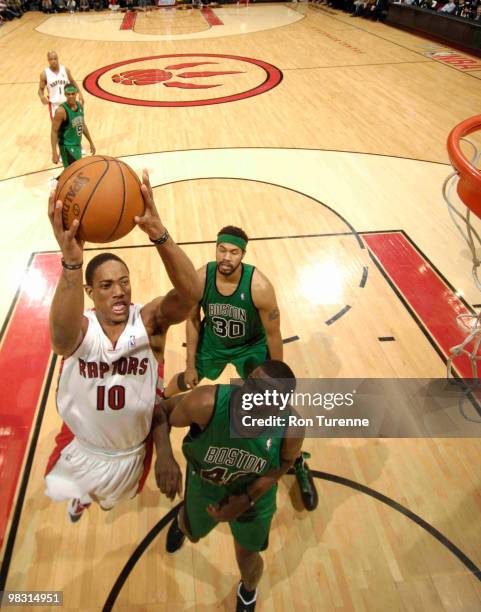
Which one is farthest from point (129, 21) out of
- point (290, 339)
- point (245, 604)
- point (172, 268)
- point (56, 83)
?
point (245, 604)

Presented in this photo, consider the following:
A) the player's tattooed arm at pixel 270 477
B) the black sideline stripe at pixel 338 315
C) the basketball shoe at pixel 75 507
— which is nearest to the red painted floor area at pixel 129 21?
the black sideline stripe at pixel 338 315

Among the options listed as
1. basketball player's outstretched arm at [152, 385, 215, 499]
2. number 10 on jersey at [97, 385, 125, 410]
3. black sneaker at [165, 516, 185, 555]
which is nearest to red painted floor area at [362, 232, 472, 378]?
black sneaker at [165, 516, 185, 555]

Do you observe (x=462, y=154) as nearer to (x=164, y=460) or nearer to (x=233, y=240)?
(x=233, y=240)

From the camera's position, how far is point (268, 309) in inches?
126

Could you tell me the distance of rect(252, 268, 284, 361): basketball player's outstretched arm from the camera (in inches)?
125

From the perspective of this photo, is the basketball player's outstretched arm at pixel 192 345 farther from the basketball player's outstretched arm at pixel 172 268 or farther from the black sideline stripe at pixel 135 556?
the basketball player's outstretched arm at pixel 172 268

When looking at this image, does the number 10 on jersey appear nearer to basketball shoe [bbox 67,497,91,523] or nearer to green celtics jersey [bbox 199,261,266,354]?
basketball shoe [bbox 67,497,91,523]

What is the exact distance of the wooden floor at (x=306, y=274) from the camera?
2693 millimetres

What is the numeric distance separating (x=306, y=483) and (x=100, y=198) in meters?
2.26

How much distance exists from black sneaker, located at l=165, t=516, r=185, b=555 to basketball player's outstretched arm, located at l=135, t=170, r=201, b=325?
141 centimetres

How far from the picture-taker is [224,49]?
14.1 meters

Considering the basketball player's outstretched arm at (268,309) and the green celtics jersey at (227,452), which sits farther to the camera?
the basketball player's outstretched arm at (268,309)

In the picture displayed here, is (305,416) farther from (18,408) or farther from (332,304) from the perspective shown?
(18,408)

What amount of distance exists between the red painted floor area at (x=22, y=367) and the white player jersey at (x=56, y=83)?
3.11m
